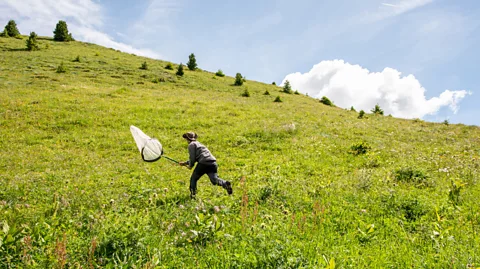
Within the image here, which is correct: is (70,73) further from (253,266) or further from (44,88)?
(253,266)

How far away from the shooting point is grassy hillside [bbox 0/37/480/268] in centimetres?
471

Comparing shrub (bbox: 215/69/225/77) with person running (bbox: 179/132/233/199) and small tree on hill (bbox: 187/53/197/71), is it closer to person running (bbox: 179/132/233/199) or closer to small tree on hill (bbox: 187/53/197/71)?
small tree on hill (bbox: 187/53/197/71)

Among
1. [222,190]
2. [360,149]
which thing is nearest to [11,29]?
[222,190]

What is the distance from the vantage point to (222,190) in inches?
392

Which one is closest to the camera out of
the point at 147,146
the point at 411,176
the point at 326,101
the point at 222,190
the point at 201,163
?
the point at 201,163

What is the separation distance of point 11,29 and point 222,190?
2851 inches

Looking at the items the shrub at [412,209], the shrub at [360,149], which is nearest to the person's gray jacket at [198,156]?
the shrub at [412,209]

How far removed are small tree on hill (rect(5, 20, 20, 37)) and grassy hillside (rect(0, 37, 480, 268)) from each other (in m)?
36.8

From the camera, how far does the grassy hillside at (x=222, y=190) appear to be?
4.71 meters

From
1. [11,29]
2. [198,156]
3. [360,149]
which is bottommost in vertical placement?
[198,156]

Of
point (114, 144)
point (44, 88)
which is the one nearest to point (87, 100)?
point (44, 88)

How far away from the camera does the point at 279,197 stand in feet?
28.3

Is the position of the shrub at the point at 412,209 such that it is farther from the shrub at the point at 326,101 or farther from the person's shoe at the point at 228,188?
the shrub at the point at 326,101

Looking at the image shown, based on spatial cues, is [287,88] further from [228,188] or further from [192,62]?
[228,188]
